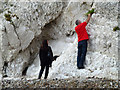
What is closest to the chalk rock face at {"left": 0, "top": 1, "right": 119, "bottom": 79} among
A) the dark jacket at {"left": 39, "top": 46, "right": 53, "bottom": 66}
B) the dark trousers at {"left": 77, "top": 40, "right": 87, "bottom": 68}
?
the dark trousers at {"left": 77, "top": 40, "right": 87, "bottom": 68}

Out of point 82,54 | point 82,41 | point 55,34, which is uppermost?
point 55,34

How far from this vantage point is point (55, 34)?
13.1 meters

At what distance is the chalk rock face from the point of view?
793cm

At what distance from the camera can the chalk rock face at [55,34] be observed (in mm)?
7930

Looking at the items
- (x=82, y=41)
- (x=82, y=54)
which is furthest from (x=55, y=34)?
(x=82, y=54)

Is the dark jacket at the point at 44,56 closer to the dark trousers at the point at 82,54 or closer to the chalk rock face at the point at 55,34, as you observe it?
the chalk rock face at the point at 55,34

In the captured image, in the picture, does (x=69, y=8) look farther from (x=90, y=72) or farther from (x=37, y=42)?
(x=90, y=72)

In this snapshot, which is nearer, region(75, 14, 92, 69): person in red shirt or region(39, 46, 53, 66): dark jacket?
region(39, 46, 53, 66): dark jacket

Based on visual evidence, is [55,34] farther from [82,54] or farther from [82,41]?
[82,54]

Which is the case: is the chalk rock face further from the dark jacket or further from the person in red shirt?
the dark jacket

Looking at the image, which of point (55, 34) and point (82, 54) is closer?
point (82, 54)

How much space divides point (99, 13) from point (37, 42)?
21.1ft

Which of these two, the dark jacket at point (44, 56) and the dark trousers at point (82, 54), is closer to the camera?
the dark jacket at point (44, 56)

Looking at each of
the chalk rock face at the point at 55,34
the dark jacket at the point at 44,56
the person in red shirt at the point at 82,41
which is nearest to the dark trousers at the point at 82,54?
the person in red shirt at the point at 82,41
